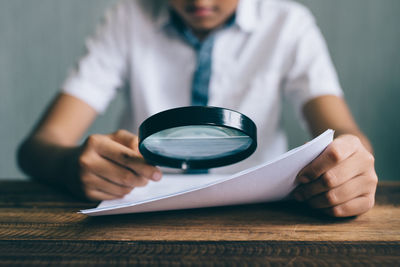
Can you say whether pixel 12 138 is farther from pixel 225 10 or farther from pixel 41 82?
pixel 225 10

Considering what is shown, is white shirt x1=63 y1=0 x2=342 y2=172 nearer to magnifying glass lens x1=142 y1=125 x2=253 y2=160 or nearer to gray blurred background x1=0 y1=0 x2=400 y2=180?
gray blurred background x1=0 y1=0 x2=400 y2=180

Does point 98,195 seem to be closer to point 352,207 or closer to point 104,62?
point 352,207

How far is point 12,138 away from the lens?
1767 mm

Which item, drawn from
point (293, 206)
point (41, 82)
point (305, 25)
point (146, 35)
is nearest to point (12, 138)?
point (41, 82)

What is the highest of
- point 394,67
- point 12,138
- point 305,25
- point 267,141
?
point 305,25

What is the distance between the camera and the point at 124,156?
563 millimetres

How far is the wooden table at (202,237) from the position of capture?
41 centimetres

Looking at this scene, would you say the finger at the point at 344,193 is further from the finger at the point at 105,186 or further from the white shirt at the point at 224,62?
the white shirt at the point at 224,62

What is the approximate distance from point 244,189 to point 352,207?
0.17 metres

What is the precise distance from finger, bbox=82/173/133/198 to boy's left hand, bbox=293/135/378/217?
30cm

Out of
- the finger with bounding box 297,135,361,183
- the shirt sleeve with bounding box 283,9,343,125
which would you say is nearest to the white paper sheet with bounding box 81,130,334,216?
the finger with bounding box 297,135,361,183

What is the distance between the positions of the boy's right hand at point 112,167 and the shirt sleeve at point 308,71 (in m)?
0.65

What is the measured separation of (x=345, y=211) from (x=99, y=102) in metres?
0.84

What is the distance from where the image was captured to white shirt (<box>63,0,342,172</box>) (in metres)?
1.10
